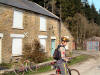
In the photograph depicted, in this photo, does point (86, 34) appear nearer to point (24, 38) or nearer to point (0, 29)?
point (24, 38)

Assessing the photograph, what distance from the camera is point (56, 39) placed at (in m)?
18.9

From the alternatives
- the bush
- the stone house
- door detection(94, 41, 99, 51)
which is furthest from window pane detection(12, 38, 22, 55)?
door detection(94, 41, 99, 51)

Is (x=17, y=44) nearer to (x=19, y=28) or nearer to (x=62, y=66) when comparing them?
(x=19, y=28)

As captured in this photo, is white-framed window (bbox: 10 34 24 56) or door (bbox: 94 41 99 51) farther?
door (bbox: 94 41 99 51)

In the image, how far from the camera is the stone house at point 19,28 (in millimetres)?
12211

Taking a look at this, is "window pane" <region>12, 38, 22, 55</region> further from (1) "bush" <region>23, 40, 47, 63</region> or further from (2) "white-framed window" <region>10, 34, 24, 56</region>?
(1) "bush" <region>23, 40, 47, 63</region>

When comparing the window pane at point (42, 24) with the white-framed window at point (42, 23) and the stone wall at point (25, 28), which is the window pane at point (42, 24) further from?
the stone wall at point (25, 28)

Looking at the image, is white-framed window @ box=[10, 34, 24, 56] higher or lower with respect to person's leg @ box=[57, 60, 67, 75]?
higher

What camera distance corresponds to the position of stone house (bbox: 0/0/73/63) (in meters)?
12.2

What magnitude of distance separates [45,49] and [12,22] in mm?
5614

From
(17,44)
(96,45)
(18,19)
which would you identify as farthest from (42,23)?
(96,45)

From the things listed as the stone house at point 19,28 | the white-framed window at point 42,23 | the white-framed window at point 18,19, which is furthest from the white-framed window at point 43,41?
the white-framed window at point 18,19

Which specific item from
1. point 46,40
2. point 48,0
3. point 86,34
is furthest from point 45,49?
point 86,34

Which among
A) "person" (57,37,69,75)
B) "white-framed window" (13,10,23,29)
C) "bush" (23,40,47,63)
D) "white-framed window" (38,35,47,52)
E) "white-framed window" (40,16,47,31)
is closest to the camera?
"person" (57,37,69,75)
